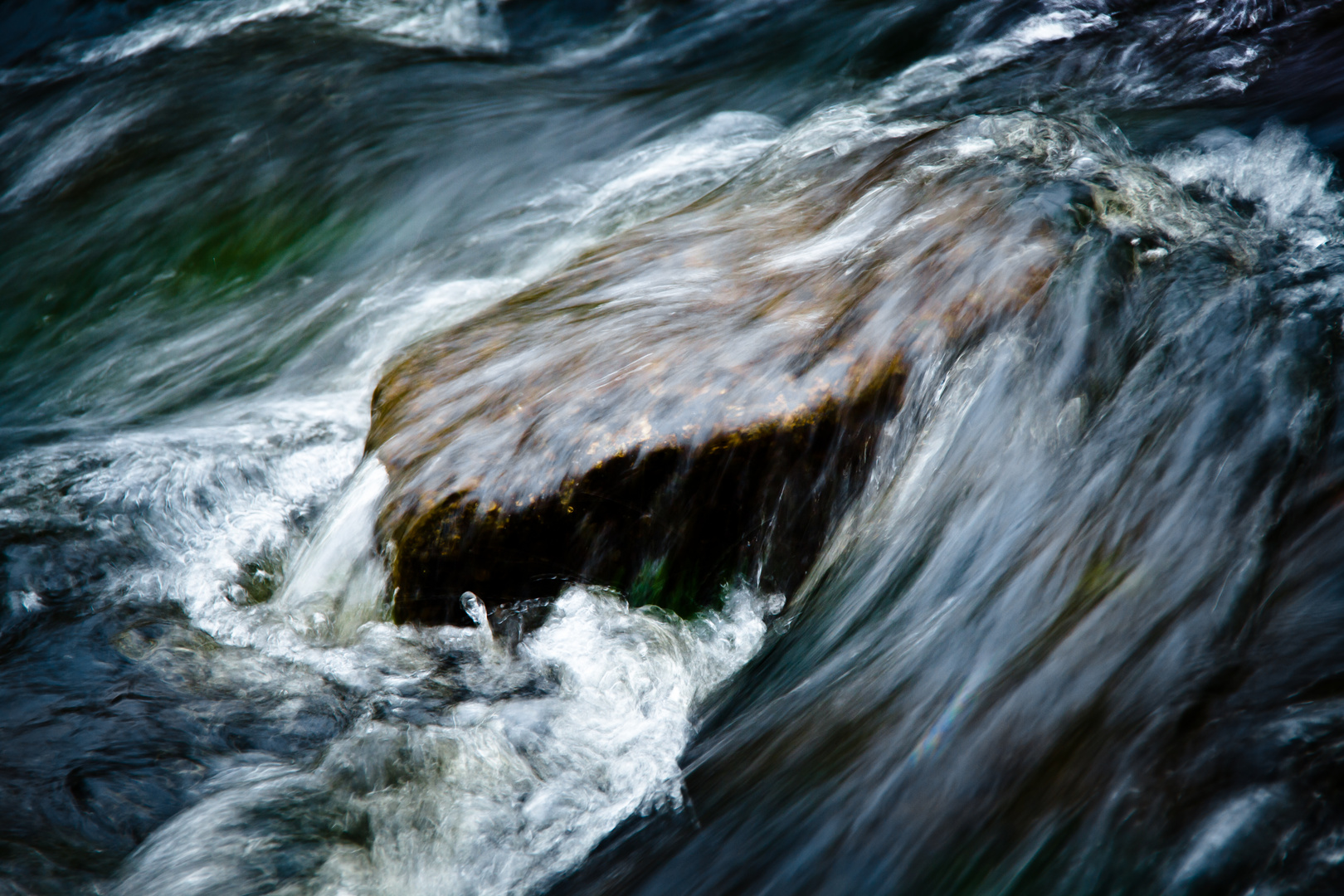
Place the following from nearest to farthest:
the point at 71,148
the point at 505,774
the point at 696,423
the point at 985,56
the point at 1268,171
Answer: the point at 505,774, the point at 696,423, the point at 1268,171, the point at 985,56, the point at 71,148

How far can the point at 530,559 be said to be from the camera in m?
3.11

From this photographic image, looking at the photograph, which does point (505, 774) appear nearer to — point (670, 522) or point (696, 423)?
point (670, 522)

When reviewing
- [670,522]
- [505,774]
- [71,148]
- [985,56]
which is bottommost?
[505,774]

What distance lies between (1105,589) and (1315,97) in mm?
3484

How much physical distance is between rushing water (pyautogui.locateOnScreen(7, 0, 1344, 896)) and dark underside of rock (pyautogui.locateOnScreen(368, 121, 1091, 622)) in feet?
0.34

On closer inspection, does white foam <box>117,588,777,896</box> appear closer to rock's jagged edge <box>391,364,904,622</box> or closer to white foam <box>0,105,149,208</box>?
rock's jagged edge <box>391,364,904,622</box>

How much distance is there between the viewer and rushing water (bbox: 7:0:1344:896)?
216 cm

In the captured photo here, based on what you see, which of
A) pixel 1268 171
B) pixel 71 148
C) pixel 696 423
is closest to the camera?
pixel 696 423

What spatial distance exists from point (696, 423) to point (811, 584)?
666mm

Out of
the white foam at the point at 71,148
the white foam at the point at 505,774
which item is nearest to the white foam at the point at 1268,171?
the white foam at the point at 505,774

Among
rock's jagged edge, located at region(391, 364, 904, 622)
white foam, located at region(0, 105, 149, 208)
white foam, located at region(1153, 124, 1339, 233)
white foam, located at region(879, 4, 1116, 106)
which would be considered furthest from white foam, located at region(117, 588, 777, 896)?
white foam, located at region(0, 105, 149, 208)

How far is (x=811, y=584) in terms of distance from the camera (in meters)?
3.08

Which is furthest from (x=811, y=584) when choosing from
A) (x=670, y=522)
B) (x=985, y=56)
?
(x=985, y=56)

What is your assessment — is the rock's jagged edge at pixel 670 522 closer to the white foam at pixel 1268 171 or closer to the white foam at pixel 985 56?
the white foam at pixel 1268 171
